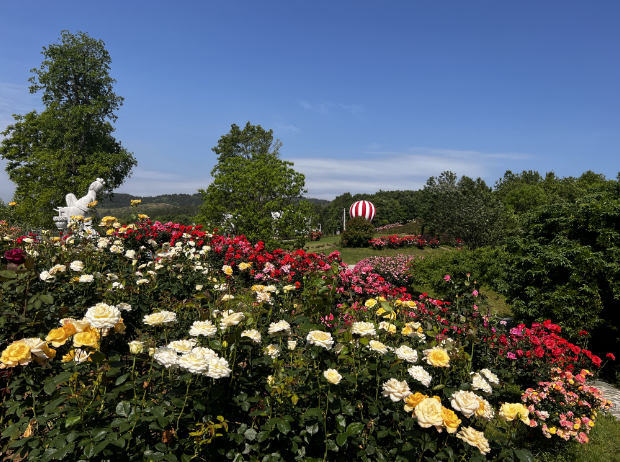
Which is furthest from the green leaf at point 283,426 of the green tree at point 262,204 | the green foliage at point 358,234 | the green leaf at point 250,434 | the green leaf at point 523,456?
the green foliage at point 358,234

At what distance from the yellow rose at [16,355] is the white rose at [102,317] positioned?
0.95ft

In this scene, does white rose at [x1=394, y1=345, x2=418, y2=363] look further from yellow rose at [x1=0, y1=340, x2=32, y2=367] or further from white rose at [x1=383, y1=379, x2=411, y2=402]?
yellow rose at [x1=0, y1=340, x2=32, y2=367]

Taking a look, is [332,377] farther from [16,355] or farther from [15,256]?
[15,256]

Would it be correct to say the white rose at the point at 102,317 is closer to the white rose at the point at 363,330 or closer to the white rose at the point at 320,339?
the white rose at the point at 320,339

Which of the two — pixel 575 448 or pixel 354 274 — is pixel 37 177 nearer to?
pixel 354 274

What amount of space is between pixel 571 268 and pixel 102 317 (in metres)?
6.22

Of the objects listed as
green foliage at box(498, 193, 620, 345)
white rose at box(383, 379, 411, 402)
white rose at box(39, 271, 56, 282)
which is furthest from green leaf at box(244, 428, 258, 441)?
green foliage at box(498, 193, 620, 345)

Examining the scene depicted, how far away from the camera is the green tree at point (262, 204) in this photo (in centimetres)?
1033

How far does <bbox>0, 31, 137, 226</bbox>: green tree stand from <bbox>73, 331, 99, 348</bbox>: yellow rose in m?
22.4

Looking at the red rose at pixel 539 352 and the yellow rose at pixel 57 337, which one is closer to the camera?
the yellow rose at pixel 57 337

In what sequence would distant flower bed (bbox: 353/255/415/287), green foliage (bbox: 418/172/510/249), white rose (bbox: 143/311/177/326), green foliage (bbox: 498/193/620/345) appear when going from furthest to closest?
green foliage (bbox: 418/172/510/249), distant flower bed (bbox: 353/255/415/287), green foliage (bbox: 498/193/620/345), white rose (bbox: 143/311/177/326)

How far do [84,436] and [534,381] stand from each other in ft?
13.4

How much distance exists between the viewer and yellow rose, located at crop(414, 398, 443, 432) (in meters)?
1.37

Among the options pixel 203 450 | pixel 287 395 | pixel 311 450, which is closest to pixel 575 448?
pixel 311 450
